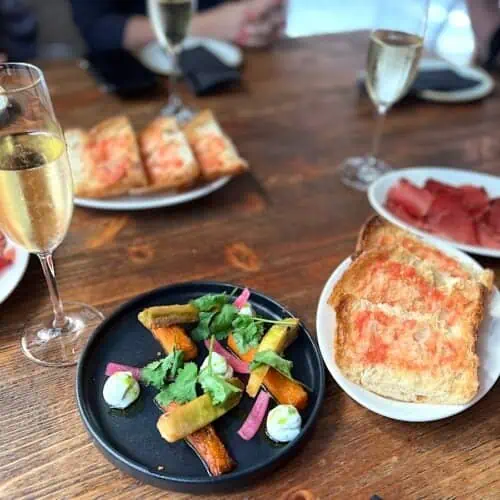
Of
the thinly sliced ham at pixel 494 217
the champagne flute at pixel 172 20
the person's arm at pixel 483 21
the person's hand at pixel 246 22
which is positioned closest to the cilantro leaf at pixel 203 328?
the thinly sliced ham at pixel 494 217

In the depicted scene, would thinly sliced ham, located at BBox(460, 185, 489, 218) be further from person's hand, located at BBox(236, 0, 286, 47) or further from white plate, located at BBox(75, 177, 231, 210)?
person's hand, located at BBox(236, 0, 286, 47)

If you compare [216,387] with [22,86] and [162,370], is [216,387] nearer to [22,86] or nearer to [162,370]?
[162,370]

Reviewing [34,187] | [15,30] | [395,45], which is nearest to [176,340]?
[34,187]

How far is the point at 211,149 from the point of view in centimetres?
133

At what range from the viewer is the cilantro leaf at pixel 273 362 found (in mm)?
805

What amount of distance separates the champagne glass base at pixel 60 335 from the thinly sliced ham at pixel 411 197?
0.60m

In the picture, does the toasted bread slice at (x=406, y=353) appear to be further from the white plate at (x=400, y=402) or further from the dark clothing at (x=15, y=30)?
the dark clothing at (x=15, y=30)

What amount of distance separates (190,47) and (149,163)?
2.28 feet

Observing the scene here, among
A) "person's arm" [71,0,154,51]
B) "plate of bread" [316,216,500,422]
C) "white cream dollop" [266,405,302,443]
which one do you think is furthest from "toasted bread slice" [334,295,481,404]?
"person's arm" [71,0,154,51]

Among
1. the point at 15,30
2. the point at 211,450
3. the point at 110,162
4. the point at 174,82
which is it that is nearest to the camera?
the point at 211,450

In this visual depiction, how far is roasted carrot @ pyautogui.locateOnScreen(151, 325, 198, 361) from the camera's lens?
86 centimetres

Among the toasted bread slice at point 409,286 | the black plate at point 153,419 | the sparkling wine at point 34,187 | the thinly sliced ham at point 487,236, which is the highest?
the sparkling wine at point 34,187

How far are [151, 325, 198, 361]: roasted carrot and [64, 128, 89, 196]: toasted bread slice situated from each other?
43 cm

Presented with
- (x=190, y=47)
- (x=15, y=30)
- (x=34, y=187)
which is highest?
(x=34, y=187)
